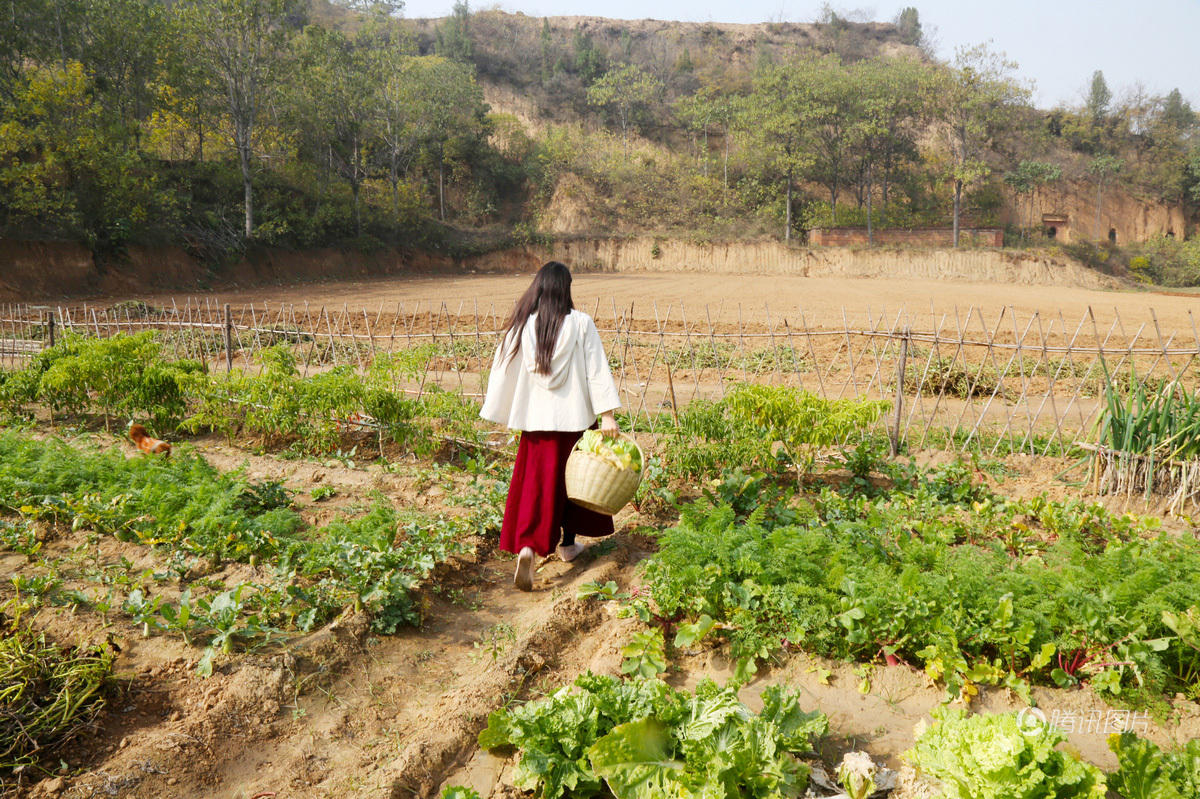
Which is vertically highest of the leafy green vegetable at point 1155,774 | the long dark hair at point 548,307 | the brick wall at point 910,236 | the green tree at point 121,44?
the green tree at point 121,44

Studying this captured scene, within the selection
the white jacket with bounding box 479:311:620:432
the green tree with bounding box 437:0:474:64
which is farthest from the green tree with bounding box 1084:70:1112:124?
the white jacket with bounding box 479:311:620:432

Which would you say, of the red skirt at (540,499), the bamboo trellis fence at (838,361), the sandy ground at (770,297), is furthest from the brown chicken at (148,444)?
the sandy ground at (770,297)

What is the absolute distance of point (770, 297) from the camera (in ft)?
74.1

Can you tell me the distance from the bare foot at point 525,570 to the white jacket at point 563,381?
68 centimetres

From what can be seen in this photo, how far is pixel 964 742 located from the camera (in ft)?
7.91

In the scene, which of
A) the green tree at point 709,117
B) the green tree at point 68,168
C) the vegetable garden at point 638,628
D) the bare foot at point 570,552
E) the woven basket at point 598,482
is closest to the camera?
the vegetable garden at point 638,628

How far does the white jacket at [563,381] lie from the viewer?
4.12 meters

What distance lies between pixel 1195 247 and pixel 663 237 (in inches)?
918

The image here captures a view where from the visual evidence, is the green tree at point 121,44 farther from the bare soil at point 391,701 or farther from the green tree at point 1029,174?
the green tree at point 1029,174

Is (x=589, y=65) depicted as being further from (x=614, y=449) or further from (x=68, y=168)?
(x=614, y=449)

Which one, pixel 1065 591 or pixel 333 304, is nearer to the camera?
pixel 1065 591

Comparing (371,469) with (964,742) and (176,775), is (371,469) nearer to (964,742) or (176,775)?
(176,775)

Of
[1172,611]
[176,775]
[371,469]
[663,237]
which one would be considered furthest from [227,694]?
[663,237]

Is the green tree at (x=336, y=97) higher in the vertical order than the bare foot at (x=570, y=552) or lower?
higher
